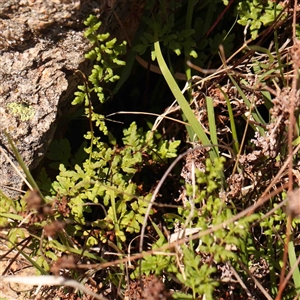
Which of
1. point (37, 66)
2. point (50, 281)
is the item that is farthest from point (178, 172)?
point (50, 281)

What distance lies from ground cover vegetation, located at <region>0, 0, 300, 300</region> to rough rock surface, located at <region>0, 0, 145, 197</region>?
0.26 feet

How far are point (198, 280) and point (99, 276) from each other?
81 cm

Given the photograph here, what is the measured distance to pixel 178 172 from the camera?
272 centimetres

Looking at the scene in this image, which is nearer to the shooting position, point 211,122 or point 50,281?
point 50,281

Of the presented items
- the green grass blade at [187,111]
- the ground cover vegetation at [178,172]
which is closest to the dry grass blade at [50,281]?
the ground cover vegetation at [178,172]

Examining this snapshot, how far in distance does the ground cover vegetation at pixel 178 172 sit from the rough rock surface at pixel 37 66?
0.08 m

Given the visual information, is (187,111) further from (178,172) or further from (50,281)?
(50,281)

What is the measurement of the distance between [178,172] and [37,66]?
0.92 meters

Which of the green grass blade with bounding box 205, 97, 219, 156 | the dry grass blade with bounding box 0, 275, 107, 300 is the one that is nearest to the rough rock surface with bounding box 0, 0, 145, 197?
the green grass blade with bounding box 205, 97, 219, 156

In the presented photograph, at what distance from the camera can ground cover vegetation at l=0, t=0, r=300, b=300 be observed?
2.09 metres

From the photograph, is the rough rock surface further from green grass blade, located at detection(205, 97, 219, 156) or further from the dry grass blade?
the dry grass blade

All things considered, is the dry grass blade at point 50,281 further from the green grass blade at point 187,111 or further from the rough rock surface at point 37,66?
the green grass blade at point 187,111

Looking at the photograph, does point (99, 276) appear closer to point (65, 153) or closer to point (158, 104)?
point (65, 153)

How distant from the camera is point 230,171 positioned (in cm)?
252
